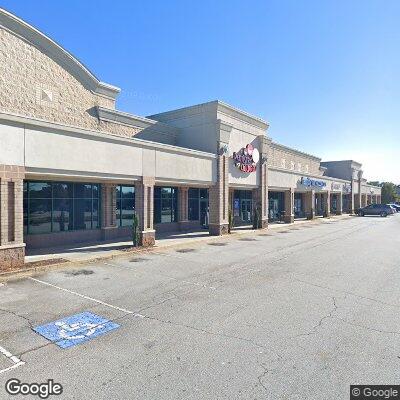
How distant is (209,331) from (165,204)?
1769 centimetres

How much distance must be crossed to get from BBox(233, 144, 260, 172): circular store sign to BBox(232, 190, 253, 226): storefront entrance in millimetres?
5238

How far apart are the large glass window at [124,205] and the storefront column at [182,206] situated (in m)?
4.62

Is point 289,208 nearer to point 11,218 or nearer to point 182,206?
point 182,206

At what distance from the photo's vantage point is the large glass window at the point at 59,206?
16.0 m

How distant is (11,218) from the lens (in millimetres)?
11688

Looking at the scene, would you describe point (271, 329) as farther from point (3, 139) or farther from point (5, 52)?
point (5, 52)

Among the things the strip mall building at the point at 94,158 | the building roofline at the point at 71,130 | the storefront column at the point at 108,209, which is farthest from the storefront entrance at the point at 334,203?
the storefront column at the point at 108,209

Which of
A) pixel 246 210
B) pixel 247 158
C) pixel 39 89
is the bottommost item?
pixel 246 210

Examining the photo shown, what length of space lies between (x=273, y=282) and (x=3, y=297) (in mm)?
8181

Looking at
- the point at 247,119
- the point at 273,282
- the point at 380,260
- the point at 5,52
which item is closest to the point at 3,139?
the point at 5,52

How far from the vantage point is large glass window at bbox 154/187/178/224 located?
23.0 m

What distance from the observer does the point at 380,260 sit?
47.8ft

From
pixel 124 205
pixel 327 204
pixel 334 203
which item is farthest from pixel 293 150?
pixel 124 205

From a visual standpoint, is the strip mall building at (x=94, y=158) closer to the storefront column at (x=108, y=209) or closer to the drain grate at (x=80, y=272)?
the storefront column at (x=108, y=209)
